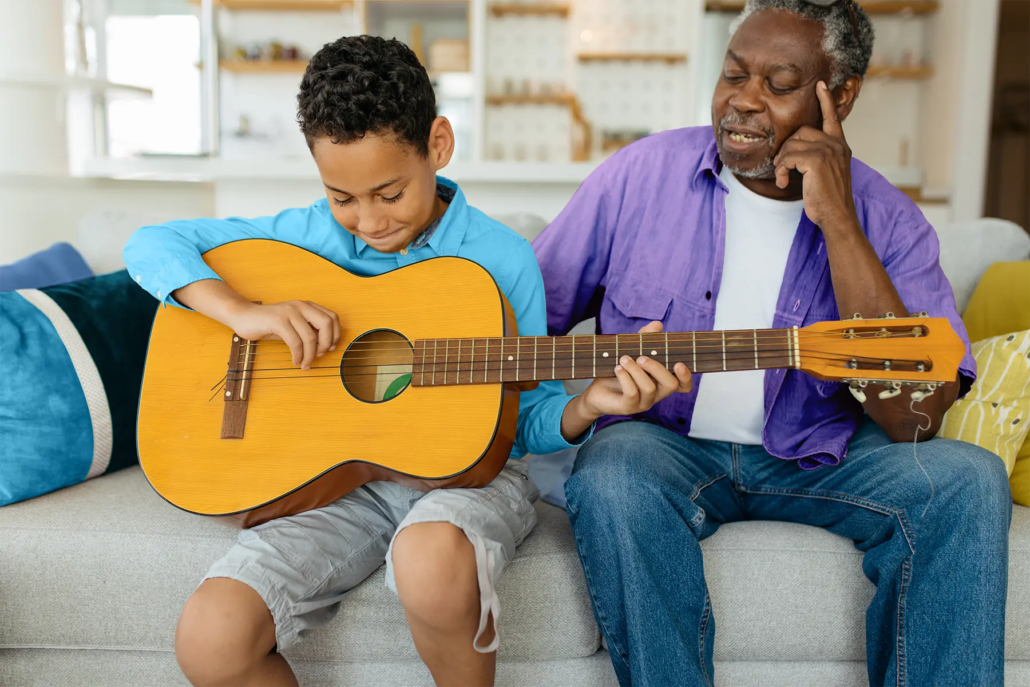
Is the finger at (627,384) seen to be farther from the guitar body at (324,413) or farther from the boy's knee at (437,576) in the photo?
the boy's knee at (437,576)

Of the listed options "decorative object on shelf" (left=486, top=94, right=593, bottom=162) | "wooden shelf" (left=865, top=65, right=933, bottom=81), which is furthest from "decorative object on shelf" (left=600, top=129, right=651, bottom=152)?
"wooden shelf" (left=865, top=65, right=933, bottom=81)

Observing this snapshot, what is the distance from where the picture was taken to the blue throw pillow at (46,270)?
1696mm

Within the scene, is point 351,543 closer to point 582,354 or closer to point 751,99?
point 582,354

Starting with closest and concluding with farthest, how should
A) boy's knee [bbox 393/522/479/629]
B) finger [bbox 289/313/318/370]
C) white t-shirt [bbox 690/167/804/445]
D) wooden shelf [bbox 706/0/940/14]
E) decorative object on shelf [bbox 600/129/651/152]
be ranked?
boy's knee [bbox 393/522/479/629] → finger [bbox 289/313/318/370] → white t-shirt [bbox 690/167/804/445] → wooden shelf [bbox 706/0/940/14] → decorative object on shelf [bbox 600/129/651/152]

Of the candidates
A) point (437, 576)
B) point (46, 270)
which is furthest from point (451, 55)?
point (437, 576)

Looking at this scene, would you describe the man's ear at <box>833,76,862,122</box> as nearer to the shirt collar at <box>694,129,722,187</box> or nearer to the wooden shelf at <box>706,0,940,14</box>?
the shirt collar at <box>694,129,722,187</box>

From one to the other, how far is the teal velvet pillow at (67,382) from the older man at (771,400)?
2.74 ft

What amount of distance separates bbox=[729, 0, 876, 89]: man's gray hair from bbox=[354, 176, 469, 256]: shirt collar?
63 centimetres

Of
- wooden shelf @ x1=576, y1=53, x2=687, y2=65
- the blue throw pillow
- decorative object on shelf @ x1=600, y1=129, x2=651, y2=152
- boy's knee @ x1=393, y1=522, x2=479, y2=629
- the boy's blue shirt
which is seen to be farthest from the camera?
decorative object on shelf @ x1=600, y1=129, x2=651, y2=152

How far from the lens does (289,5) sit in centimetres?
527

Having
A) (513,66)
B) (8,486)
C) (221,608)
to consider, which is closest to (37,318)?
(8,486)

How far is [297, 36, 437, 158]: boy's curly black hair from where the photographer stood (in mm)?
1232

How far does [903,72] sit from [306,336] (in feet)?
16.6

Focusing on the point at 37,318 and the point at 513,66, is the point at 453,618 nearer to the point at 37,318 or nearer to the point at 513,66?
the point at 37,318
